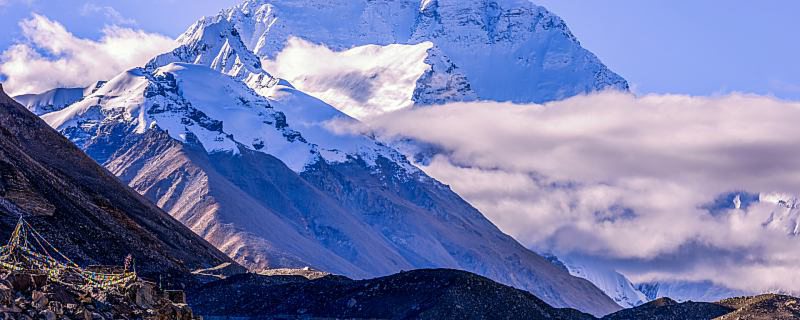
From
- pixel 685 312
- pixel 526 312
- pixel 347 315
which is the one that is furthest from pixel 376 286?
pixel 685 312

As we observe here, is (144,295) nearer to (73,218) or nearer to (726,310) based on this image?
(726,310)

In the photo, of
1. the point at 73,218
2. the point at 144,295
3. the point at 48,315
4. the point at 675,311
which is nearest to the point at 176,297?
the point at 144,295

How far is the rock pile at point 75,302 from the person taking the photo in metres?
38.3

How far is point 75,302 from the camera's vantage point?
4072 cm

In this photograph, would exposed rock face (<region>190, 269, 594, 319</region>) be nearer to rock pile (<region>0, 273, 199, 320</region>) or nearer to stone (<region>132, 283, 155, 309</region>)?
stone (<region>132, 283, 155, 309</region>)

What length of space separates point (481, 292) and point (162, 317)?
83.7 meters

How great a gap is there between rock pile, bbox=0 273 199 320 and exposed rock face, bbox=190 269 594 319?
77783mm

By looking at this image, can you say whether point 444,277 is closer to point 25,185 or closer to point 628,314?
point 628,314

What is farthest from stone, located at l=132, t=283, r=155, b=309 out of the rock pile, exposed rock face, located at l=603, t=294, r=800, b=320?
exposed rock face, located at l=603, t=294, r=800, b=320

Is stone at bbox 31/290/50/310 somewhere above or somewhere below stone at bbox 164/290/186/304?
below

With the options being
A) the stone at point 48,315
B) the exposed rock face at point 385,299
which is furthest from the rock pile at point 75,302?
the exposed rock face at point 385,299

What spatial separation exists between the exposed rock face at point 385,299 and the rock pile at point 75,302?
77783 millimetres

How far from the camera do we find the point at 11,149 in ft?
549

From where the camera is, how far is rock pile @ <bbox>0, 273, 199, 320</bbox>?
3828 centimetres
